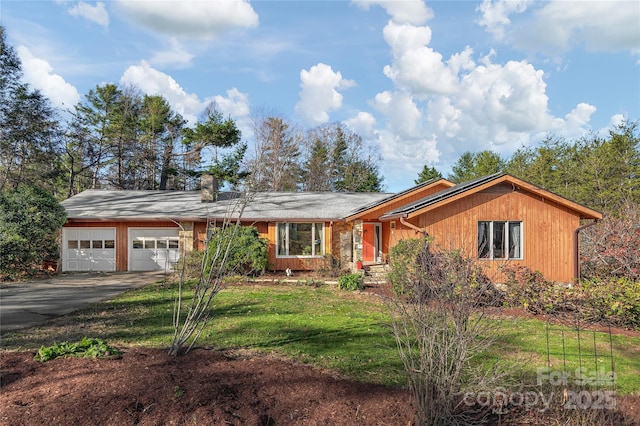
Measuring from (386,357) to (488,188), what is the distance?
9453 millimetres

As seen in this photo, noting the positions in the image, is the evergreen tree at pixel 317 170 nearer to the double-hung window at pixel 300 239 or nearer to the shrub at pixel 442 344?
the double-hung window at pixel 300 239

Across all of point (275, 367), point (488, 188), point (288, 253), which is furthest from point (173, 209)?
point (275, 367)

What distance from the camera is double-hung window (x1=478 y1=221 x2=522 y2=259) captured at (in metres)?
13.2

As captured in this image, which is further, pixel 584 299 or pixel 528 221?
pixel 528 221

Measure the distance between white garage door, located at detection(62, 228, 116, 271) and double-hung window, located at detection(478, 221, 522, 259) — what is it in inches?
605

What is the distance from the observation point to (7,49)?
73.2 feet

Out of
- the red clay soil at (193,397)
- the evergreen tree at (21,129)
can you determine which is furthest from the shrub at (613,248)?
the evergreen tree at (21,129)

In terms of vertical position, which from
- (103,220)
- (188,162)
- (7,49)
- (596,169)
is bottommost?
(103,220)

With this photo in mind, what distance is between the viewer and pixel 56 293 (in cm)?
1178

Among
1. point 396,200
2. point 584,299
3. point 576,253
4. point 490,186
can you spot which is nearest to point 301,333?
point 584,299

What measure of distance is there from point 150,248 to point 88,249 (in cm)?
264

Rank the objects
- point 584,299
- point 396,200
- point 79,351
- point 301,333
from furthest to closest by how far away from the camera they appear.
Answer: point 396,200 < point 584,299 < point 301,333 < point 79,351

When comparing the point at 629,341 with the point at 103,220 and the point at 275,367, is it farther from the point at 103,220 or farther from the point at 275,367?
the point at 103,220

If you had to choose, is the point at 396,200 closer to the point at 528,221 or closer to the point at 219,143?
the point at 528,221
